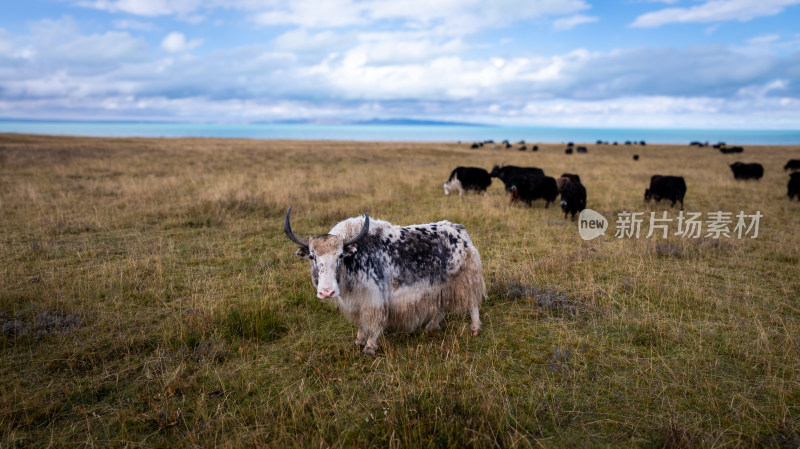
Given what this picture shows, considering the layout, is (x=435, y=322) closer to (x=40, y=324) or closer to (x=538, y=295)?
(x=538, y=295)

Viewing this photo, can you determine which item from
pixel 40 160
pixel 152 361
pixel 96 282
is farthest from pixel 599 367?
pixel 40 160

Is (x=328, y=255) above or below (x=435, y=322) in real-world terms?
above

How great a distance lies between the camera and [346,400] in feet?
12.4

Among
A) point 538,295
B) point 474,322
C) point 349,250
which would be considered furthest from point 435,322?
point 538,295

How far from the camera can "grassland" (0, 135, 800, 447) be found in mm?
3379

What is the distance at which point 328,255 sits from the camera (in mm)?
4098

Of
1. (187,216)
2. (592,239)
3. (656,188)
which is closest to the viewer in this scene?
(592,239)

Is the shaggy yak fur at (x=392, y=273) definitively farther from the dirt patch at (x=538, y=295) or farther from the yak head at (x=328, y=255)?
the dirt patch at (x=538, y=295)

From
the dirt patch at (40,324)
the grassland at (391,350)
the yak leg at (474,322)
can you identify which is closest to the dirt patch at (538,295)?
the grassland at (391,350)

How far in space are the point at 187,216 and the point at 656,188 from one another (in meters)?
15.4

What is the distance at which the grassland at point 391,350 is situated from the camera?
338 cm

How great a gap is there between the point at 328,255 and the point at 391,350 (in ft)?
4.45

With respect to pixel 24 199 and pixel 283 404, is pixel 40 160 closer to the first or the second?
pixel 24 199

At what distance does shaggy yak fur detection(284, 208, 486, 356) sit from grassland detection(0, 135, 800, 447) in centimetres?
36
